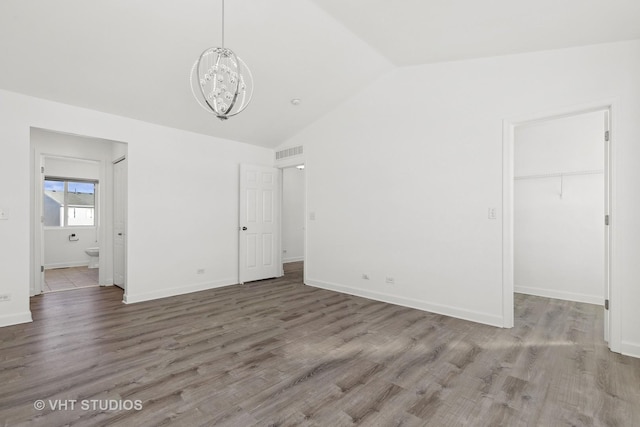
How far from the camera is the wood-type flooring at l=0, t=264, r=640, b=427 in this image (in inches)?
76.2

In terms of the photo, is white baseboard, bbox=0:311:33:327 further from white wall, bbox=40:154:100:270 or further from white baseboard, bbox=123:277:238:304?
white wall, bbox=40:154:100:270

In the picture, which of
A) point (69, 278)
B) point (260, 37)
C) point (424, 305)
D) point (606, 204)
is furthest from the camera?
point (69, 278)

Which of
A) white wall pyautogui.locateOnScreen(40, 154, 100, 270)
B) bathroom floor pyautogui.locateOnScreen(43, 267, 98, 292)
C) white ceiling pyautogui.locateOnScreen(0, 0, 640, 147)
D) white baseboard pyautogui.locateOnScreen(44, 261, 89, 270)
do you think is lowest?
bathroom floor pyautogui.locateOnScreen(43, 267, 98, 292)

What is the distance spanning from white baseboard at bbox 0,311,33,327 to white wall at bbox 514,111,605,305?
665cm

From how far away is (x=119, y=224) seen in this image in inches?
208

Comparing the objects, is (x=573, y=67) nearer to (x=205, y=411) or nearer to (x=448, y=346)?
(x=448, y=346)

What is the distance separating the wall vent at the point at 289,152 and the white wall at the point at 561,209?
3.54 m

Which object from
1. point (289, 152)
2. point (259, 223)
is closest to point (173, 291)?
point (259, 223)

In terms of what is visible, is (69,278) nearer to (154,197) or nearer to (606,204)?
(154,197)

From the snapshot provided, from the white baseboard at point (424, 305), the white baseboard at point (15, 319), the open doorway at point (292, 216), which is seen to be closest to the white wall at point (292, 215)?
the open doorway at point (292, 216)

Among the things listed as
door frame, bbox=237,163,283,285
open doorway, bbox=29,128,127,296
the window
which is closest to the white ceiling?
open doorway, bbox=29,128,127,296

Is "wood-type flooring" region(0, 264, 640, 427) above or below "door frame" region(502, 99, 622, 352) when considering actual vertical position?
below

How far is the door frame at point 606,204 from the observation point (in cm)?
281

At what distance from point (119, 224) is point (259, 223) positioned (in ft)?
7.73
